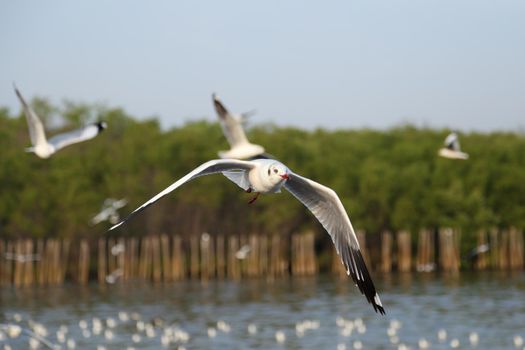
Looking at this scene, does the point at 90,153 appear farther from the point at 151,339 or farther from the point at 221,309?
the point at 151,339

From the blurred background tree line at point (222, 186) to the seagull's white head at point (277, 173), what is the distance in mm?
58656

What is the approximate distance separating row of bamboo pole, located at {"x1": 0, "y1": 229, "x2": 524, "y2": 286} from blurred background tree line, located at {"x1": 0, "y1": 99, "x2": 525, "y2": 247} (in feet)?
3.45

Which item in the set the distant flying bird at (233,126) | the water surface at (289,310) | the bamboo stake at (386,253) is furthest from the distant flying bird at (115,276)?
the distant flying bird at (233,126)

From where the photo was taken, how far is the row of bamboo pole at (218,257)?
67875mm

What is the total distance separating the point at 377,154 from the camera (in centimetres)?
7812

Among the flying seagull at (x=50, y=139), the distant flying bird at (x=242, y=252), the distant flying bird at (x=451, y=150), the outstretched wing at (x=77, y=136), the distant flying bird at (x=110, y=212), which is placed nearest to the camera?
the flying seagull at (x=50, y=139)

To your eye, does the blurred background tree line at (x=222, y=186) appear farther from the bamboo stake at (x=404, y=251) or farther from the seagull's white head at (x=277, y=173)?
the seagull's white head at (x=277, y=173)

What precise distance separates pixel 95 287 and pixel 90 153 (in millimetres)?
10206

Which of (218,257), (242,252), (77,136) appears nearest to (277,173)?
(77,136)

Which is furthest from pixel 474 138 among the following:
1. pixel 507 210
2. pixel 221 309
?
pixel 221 309

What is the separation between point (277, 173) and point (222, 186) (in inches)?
2400

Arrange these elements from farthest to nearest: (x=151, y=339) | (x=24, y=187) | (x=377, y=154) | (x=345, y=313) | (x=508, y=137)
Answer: (x=508, y=137) → (x=377, y=154) → (x=24, y=187) → (x=345, y=313) → (x=151, y=339)

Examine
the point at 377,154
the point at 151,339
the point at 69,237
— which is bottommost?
the point at 151,339

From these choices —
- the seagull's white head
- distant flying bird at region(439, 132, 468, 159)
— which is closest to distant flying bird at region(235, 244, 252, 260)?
distant flying bird at region(439, 132, 468, 159)
